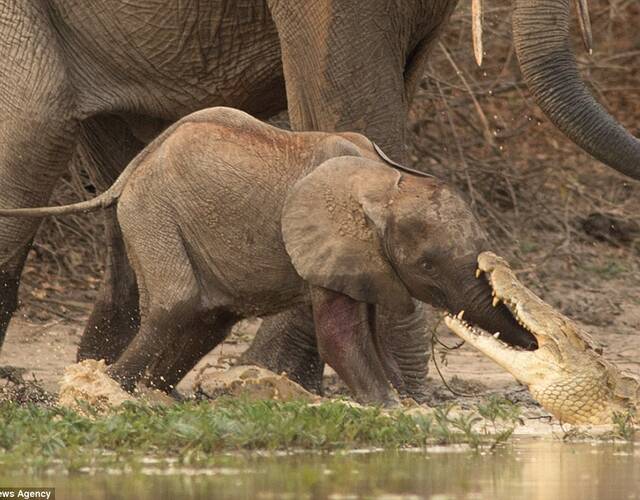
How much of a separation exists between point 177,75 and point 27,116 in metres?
0.61

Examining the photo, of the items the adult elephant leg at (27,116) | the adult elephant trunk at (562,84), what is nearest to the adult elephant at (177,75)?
the adult elephant leg at (27,116)

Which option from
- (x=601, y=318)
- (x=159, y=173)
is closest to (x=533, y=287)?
(x=601, y=318)

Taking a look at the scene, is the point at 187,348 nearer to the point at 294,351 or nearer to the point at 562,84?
the point at 294,351

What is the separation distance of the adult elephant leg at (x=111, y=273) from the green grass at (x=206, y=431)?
65.9 inches

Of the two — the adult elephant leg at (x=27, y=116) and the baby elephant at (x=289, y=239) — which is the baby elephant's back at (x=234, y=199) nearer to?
the baby elephant at (x=289, y=239)

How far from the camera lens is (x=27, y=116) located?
725cm

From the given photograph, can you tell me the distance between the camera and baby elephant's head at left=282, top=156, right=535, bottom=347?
616 cm

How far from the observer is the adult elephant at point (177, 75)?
685 centimetres

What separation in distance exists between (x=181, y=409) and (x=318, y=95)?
1.51m

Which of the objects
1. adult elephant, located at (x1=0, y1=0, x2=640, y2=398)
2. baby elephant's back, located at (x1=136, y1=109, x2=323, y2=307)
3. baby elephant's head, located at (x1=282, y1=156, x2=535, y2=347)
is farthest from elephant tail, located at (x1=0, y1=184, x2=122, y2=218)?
baby elephant's head, located at (x1=282, y1=156, x2=535, y2=347)

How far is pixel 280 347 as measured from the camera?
284 inches

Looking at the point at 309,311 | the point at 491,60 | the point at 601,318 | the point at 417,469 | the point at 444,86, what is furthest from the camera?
the point at 491,60

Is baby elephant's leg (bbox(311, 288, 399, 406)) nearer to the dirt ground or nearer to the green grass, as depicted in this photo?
the green grass

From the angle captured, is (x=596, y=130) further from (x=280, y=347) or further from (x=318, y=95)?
(x=280, y=347)
